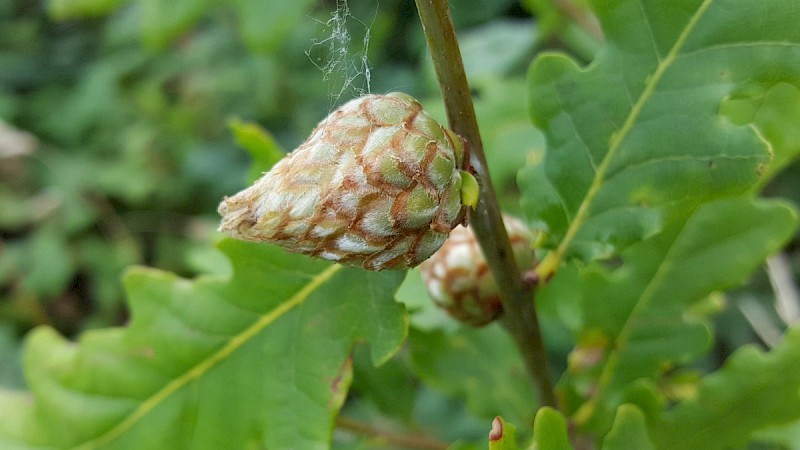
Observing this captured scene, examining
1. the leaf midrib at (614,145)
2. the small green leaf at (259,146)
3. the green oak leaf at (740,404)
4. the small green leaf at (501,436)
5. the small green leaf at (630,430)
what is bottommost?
the green oak leaf at (740,404)

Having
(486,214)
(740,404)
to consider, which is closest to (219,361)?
(486,214)

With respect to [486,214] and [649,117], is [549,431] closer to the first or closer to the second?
[486,214]

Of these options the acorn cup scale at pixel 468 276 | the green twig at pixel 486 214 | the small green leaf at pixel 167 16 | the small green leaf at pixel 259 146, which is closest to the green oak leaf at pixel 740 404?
the green twig at pixel 486 214

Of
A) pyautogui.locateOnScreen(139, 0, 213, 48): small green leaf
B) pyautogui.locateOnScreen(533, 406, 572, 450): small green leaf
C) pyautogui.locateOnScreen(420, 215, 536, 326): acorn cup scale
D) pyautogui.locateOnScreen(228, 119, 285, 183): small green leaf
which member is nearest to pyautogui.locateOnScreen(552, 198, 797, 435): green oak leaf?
pyautogui.locateOnScreen(420, 215, 536, 326): acorn cup scale

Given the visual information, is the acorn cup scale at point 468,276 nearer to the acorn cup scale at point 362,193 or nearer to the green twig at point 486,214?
the green twig at point 486,214

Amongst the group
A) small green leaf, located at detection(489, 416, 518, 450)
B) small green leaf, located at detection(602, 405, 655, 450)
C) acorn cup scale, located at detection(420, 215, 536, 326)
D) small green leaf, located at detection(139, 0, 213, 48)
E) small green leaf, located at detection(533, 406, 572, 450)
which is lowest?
small green leaf, located at detection(602, 405, 655, 450)

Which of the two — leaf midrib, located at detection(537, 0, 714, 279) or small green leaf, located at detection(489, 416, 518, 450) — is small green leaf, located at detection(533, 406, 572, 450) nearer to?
small green leaf, located at detection(489, 416, 518, 450)
